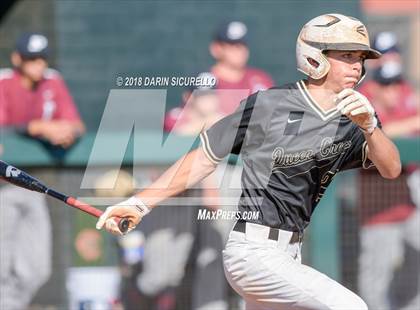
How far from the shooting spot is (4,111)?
21.4ft

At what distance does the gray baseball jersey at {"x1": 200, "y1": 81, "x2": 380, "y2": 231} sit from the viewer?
167 inches

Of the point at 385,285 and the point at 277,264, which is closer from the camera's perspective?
the point at 277,264

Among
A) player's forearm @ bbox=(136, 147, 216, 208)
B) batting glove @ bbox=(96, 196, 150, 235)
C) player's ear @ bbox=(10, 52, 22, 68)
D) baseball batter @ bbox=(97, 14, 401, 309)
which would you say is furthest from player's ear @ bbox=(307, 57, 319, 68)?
player's ear @ bbox=(10, 52, 22, 68)

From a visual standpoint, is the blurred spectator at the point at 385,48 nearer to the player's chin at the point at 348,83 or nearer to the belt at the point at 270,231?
the player's chin at the point at 348,83

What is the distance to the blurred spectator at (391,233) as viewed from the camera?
648 cm

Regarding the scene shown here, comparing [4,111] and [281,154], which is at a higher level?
[4,111]

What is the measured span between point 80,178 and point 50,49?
5.47 ft

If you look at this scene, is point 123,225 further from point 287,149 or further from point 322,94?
point 322,94

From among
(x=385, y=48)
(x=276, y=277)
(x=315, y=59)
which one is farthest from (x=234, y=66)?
(x=276, y=277)

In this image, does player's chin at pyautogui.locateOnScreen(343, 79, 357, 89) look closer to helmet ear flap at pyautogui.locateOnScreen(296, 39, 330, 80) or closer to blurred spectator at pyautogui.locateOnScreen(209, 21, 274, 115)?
helmet ear flap at pyautogui.locateOnScreen(296, 39, 330, 80)

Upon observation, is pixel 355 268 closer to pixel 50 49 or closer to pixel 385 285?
pixel 385 285

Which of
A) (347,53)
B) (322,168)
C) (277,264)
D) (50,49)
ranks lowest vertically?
(277,264)

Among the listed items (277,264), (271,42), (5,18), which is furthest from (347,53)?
(5,18)

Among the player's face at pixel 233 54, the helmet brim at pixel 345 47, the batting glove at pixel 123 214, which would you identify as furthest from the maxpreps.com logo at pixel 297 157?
the player's face at pixel 233 54
